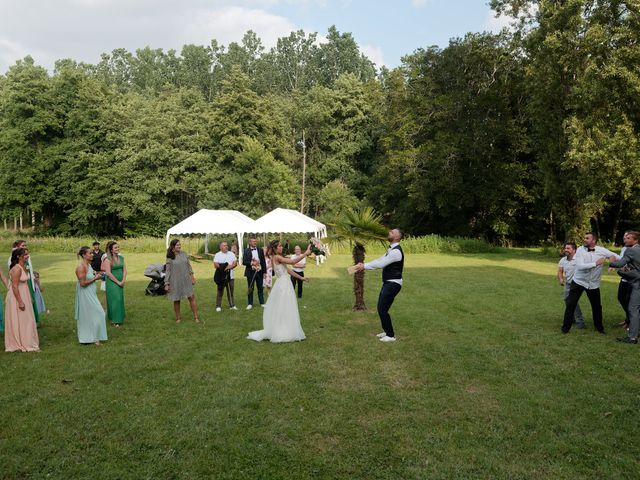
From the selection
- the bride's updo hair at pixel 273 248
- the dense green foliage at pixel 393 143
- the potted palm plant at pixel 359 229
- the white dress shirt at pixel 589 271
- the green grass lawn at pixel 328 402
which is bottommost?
the green grass lawn at pixel 328 402

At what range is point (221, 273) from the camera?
12.1 metres

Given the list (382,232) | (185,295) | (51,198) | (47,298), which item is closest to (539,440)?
(382,232)

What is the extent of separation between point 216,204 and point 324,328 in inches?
1398

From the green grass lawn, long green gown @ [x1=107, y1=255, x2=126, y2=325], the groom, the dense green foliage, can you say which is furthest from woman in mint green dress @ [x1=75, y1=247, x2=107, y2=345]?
the dense green foliage

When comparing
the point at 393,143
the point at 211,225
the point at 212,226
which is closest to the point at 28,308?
the point at 212,226

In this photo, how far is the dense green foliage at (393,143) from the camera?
77.8 feet

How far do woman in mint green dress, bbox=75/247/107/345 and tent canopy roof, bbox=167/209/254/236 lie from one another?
59.0 ft

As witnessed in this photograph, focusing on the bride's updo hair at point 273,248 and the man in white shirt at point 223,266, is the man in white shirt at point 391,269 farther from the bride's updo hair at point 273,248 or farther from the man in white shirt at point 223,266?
the man in white shirt at point 223,266

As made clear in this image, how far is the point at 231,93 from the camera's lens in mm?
45875

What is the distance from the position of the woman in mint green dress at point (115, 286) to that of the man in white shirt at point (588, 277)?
9.22 m

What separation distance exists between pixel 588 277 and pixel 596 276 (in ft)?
0.52

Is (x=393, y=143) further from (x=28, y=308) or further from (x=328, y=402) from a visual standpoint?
(x=328, y=402)

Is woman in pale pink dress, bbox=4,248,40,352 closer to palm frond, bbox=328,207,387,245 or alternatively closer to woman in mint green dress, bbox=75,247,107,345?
woman in mint green dress, bbox=75,247,107,345

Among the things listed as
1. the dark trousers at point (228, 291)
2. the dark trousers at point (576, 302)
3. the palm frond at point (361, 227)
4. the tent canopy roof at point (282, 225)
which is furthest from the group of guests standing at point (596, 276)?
the tent canopy roof at point (282, 225)
